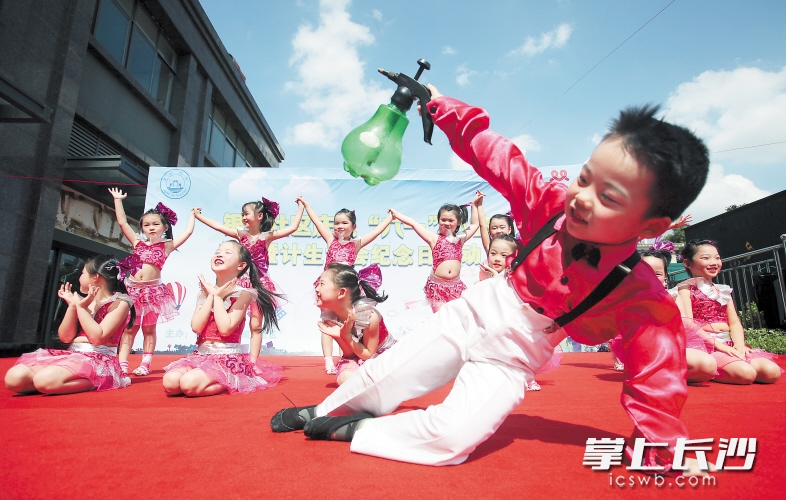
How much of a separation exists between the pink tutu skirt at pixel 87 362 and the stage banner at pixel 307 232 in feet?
11.8

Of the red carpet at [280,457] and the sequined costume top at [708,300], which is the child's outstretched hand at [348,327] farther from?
the sequined costume top at [708,300]

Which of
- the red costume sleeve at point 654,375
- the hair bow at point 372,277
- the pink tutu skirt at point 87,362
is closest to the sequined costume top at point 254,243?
the hair bow at point 372,277

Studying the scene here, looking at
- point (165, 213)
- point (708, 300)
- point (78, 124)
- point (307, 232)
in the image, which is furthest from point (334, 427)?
point (78, 124)

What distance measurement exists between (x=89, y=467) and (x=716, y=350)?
3.83 meters

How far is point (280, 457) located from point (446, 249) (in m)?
3.21

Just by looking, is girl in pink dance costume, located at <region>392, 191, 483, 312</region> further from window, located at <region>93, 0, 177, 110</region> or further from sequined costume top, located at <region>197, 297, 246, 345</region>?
window, located at <region>93, 0, 177, 110</region>

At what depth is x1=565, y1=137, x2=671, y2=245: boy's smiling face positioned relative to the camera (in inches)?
50.3

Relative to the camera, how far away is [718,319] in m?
3.48

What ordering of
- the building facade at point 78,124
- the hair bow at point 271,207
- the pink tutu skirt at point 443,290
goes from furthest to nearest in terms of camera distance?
the building facade at point 78,124, the hair bow at point 271,207, the pink tutu skirt at point 443,290

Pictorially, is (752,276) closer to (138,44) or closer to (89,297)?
(89,297)

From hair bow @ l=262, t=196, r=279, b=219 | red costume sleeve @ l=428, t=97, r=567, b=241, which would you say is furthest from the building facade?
red costume sleeve @ l=428, t=97, r=567, b=241

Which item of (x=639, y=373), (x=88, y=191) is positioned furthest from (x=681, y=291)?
(x=88, y=191)

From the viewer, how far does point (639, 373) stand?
1.41 m

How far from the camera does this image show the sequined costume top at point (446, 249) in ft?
14.6
